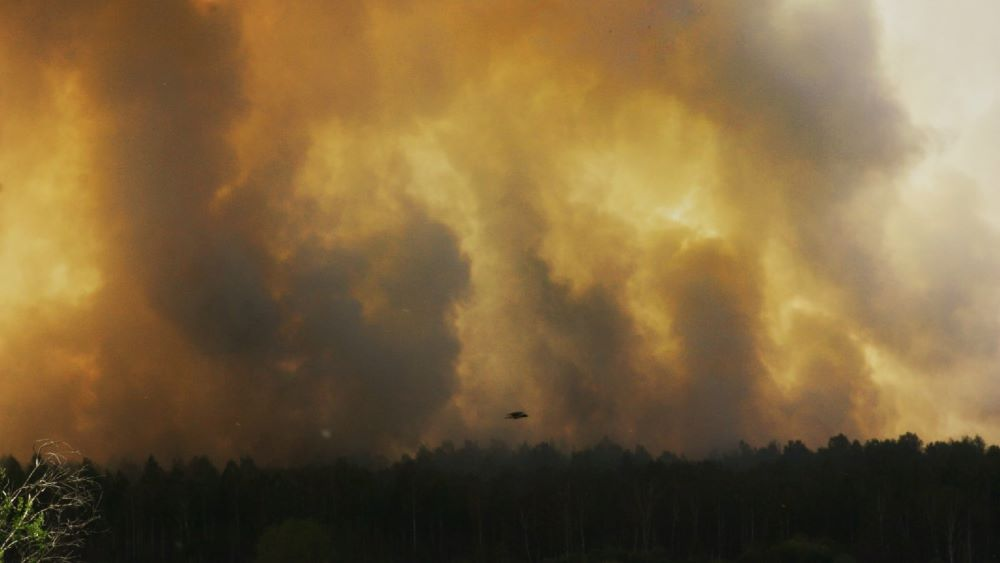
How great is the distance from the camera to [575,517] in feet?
533

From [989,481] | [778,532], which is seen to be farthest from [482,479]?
[989,481]

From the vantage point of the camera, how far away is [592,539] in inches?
6275

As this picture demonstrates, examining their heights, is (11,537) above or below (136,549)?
above

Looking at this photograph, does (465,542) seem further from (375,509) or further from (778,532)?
(778,532)

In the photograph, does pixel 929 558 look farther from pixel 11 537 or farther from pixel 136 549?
pixel 11 537

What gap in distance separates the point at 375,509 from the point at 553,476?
3755 centimetres

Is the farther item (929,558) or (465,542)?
(465,542)

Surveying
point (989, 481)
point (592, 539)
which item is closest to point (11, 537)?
point (592, 539)

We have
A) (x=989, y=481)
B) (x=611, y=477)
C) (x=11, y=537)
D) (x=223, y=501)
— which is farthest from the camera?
(x=611, y=477)

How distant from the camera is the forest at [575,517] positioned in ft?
482

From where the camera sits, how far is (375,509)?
16950 cm

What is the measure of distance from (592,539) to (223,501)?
6061 cm

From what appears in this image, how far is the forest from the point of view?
5782 inches

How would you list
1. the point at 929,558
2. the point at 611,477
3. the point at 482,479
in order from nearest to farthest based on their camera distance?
the point at 929,558 < the point at 611,477 < the point at 482,479
